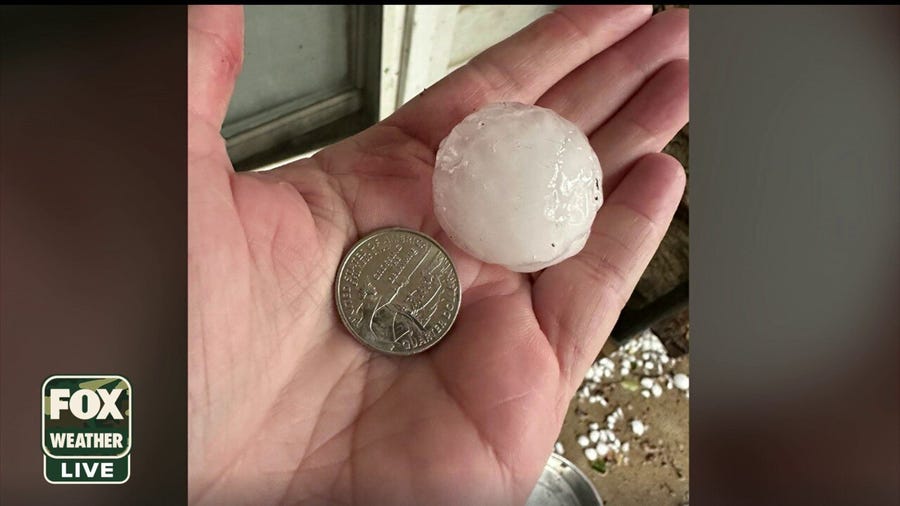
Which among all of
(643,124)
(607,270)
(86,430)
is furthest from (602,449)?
(86,430)

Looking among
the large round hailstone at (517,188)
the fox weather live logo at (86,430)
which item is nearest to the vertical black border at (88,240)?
the fox weather live logo at (86,430)

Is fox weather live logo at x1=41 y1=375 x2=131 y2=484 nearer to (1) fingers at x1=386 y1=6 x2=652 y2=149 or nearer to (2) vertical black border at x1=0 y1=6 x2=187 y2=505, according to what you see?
(2) vertical black border at x1=0 y1=6 x2=187 y2=505

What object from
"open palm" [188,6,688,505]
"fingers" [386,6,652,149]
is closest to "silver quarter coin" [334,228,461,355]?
"open palm" [188,6,688,505]

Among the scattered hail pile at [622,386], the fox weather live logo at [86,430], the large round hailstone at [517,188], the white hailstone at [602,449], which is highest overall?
the large round hailstone at [517,188]

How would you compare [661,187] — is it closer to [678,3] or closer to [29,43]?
[678,3]

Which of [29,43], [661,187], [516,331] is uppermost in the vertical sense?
[29,43]

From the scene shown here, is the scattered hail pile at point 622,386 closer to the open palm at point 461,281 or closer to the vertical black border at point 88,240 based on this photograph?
the open palm at point 461,281

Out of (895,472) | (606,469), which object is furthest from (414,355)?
(895,472)

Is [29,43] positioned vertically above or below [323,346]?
above
